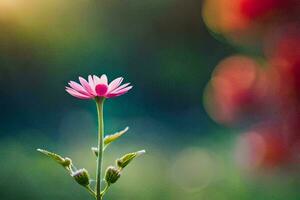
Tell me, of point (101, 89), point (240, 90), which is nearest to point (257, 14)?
point (240, 90)

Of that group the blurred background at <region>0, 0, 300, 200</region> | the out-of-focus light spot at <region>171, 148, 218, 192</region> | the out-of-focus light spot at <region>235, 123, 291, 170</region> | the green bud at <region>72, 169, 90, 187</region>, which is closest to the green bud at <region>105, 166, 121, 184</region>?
the green bud at <region>72, 169, 90, 187</region>

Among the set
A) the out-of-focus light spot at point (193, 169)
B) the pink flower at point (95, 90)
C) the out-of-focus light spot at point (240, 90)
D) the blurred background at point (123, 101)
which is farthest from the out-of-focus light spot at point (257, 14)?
the out-of-focus light spot at point (193, 169)

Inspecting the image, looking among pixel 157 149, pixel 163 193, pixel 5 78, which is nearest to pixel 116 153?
pixel 157 149

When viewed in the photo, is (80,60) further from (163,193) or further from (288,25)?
(288,25)

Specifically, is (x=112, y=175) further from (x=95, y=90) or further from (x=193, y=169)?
(x=193, y=169)

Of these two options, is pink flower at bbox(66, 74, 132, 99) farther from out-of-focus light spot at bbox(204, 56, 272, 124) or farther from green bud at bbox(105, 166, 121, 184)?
out-of-focus light spot at bbox(204, 56, 272, 124)

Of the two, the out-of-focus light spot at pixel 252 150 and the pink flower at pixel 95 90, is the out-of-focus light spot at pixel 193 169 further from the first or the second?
the pink flower at pixel 95 90

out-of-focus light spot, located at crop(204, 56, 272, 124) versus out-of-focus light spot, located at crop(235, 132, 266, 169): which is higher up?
out-of-focus light spot, located at crop(204, 56, 272, 124)

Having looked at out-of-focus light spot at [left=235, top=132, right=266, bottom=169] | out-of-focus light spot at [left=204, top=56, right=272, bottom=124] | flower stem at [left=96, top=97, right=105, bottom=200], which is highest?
flower stem at [left=96, top=97, right=105, bottom=200]
